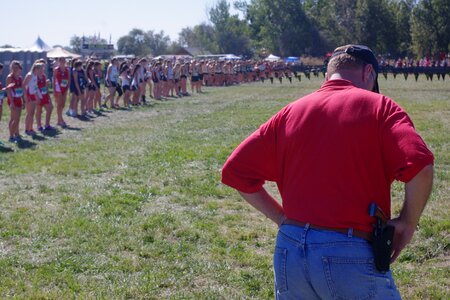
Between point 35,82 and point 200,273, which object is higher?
point 35,82

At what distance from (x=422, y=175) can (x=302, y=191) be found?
490 mm

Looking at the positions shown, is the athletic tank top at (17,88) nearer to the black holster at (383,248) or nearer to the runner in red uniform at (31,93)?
the runner in red uniform at (31,93)

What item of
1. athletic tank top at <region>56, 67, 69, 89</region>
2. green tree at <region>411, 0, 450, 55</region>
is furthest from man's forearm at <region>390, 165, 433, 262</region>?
green tree at <region>411, 0, 450, 55</region>

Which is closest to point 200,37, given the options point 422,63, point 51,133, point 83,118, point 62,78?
point 422,63

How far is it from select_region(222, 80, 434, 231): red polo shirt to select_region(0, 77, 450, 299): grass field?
2.59m

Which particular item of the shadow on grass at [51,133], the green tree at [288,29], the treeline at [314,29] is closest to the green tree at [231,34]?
the treeline at [314,29]

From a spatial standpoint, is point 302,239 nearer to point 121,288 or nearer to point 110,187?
point 121,288

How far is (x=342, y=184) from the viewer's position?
2582mm

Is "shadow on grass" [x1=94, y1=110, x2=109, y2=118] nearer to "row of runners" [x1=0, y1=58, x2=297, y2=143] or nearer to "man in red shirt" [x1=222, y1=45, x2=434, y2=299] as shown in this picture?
"row of runners" [x1=0, y1=58, x2=297, y2=143]

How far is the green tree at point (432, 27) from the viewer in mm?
65863

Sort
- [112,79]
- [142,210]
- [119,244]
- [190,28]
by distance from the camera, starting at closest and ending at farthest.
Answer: [119,244], [142,210], [112,79], [190,28]

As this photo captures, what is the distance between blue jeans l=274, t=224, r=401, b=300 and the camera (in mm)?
2531

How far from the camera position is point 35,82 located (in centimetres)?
1502

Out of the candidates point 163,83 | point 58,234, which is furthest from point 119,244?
point 163,83
